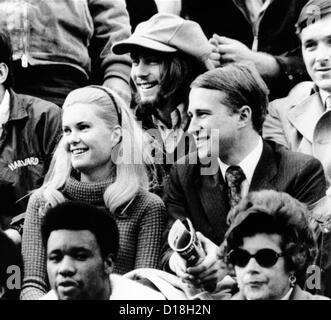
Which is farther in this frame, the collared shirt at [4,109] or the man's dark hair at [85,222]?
the collared shirt at [4,109]

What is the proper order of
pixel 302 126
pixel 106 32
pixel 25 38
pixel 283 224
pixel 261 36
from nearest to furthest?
1. pixel 283 224
2. pixel 302 126
3. pixel 261 36
4. pixel 25 38
5. pixel 106 32

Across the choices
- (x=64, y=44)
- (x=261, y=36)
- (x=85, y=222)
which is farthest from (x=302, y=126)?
(x=64, y=44)

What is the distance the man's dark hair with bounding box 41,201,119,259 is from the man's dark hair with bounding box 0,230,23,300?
0.22 m

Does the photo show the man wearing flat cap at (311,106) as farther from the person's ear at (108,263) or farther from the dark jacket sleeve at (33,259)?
the dark jacket sleeve at (33,259)

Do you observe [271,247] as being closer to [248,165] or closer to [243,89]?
[248,165]

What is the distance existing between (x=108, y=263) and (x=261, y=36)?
1.63 metres

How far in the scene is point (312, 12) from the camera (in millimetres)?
6934

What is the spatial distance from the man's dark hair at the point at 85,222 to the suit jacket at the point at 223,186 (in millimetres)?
292

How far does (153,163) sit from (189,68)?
1.89 feet

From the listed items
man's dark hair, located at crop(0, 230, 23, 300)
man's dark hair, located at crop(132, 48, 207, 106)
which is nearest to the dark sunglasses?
man's dark hair, located at crop(132, 48, 207, 106)

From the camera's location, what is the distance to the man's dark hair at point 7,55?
22.7ft

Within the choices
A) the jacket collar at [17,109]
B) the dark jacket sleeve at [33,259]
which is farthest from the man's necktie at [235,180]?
the jacket collar at [17,109]

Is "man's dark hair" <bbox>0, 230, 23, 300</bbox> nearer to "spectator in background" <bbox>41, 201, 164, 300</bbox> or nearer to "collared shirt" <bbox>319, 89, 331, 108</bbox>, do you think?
"spectator in background" <bbox>41, 201, 164, 300</bbox>
